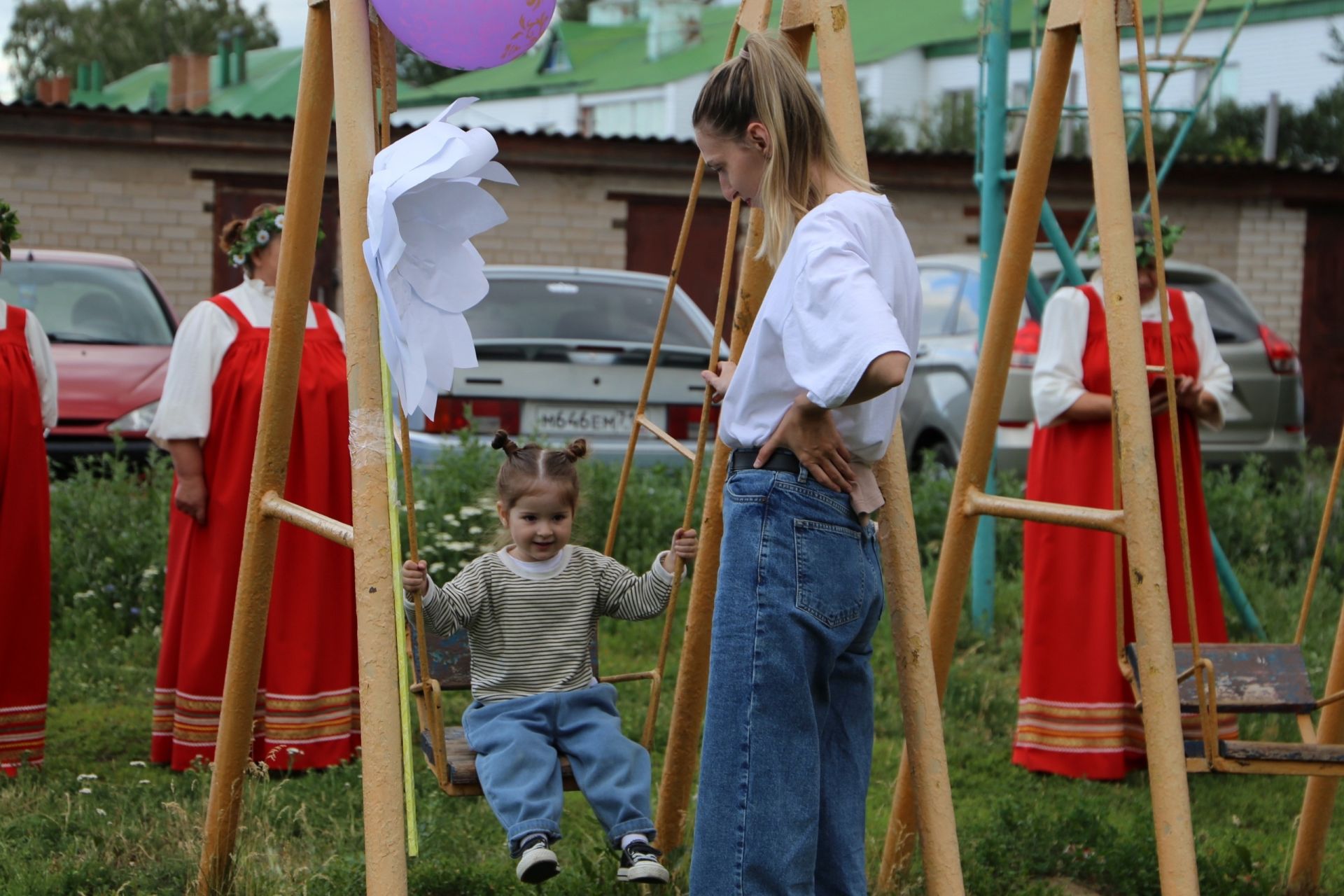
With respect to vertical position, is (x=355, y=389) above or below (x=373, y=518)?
above

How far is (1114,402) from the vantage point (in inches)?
112

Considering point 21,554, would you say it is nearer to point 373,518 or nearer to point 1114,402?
point 373,518

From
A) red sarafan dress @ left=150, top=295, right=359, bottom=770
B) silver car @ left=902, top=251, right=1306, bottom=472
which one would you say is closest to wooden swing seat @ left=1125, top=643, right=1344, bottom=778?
red sarafan dress @ left=150, top=295, right=359, bottom=770

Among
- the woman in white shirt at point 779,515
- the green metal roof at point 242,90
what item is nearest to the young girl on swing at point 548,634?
the woman in white shirt at point 779,515

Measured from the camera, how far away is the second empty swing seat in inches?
130

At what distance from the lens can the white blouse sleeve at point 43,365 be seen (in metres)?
5.05

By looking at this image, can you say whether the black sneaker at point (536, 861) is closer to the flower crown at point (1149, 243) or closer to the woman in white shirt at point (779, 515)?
the woman in white shirt at point (779, 515)

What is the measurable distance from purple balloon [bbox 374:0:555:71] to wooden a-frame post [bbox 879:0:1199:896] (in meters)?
1.01

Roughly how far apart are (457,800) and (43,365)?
6.15ft

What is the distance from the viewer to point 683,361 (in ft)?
25.1

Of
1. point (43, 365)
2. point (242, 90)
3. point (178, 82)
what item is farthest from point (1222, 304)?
point (242, 90)

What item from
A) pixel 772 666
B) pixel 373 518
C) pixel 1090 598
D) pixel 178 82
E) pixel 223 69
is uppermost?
pixel 223 69

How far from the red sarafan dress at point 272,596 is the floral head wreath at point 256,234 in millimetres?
191

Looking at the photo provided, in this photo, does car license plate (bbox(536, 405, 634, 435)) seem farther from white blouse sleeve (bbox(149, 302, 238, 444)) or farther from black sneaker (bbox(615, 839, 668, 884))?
A: black sneaker (bbox(615, 839, 668, 884))
